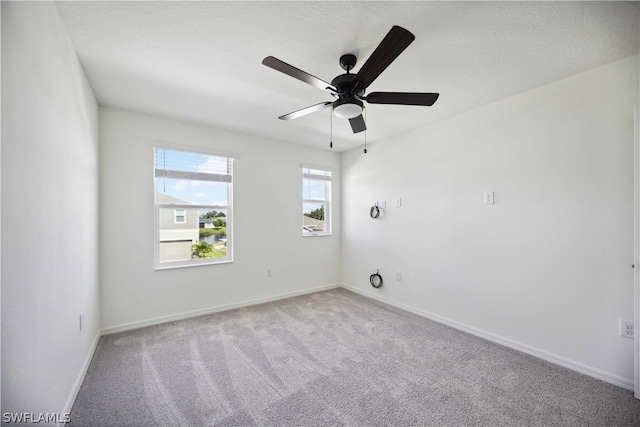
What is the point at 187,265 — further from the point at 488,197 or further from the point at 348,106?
the point at 488,197

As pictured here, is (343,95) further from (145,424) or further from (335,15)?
(145,424)

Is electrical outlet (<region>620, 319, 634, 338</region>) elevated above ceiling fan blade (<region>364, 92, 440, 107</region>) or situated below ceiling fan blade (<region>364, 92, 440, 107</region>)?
below

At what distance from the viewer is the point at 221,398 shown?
6.04ft

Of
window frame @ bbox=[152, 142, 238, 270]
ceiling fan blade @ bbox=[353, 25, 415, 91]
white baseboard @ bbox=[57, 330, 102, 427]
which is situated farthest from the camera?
window frame @ bbox=[152, 142, 238, 270]

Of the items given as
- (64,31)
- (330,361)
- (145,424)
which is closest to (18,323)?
(145,424)

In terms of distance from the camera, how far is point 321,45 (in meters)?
1.83

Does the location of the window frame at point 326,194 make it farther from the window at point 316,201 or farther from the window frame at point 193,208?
the window frame at point 193,208

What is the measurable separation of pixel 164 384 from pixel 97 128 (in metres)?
2.58

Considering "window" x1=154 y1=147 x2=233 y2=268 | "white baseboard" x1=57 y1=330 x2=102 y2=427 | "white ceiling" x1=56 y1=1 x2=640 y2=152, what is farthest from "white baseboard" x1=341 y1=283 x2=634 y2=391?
"white baseboard" x1=57 y1=330 x2=102 y2=427

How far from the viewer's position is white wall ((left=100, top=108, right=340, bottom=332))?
9.37ft

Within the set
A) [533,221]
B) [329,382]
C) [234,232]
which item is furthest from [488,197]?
[234,232]

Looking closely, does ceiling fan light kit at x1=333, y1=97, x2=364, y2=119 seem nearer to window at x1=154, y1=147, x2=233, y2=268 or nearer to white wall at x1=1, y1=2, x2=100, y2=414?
white wall at x1=1, y1=2, x2=100, y2=414

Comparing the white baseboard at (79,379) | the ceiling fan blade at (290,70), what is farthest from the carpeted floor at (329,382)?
the ceiling fan blade at (290,70)

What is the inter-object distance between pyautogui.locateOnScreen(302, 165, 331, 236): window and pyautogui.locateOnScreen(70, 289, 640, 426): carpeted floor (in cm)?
190
